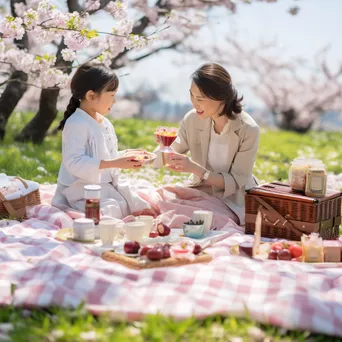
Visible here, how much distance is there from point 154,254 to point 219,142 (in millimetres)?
1714

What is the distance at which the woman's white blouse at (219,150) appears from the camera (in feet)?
17.8

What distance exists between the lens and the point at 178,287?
3625 mm

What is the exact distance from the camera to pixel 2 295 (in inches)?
138

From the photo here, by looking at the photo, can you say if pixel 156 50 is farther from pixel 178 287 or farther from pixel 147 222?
pixel 178 287

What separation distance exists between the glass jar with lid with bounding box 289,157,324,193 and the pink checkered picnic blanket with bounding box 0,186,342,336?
90 centimetres

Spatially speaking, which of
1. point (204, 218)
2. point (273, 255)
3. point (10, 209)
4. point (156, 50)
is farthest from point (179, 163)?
point (156, 50)

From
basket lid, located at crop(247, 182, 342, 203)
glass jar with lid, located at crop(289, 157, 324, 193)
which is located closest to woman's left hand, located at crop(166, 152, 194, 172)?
basket lid, located at crop(247, 182, 342, 203)

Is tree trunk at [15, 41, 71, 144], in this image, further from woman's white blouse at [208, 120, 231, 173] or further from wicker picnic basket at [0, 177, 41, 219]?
woman's white blouse at [208, 120, 231, 173]

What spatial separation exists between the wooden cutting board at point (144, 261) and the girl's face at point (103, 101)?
1.46m

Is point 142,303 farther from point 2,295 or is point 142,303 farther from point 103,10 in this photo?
point 103,10

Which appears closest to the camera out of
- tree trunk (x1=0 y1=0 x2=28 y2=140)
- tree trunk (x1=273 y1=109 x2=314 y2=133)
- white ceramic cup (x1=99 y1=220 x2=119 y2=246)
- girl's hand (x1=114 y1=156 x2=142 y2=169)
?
white ceramic cup (x1=99 y1=220 x2=119 y2=246)

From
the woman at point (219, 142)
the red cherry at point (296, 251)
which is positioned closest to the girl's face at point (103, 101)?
the woman at point (219, 142)

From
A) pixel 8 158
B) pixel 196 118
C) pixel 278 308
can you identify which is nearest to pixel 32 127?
pixel 8 158

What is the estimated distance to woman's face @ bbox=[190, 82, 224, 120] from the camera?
523 cm
